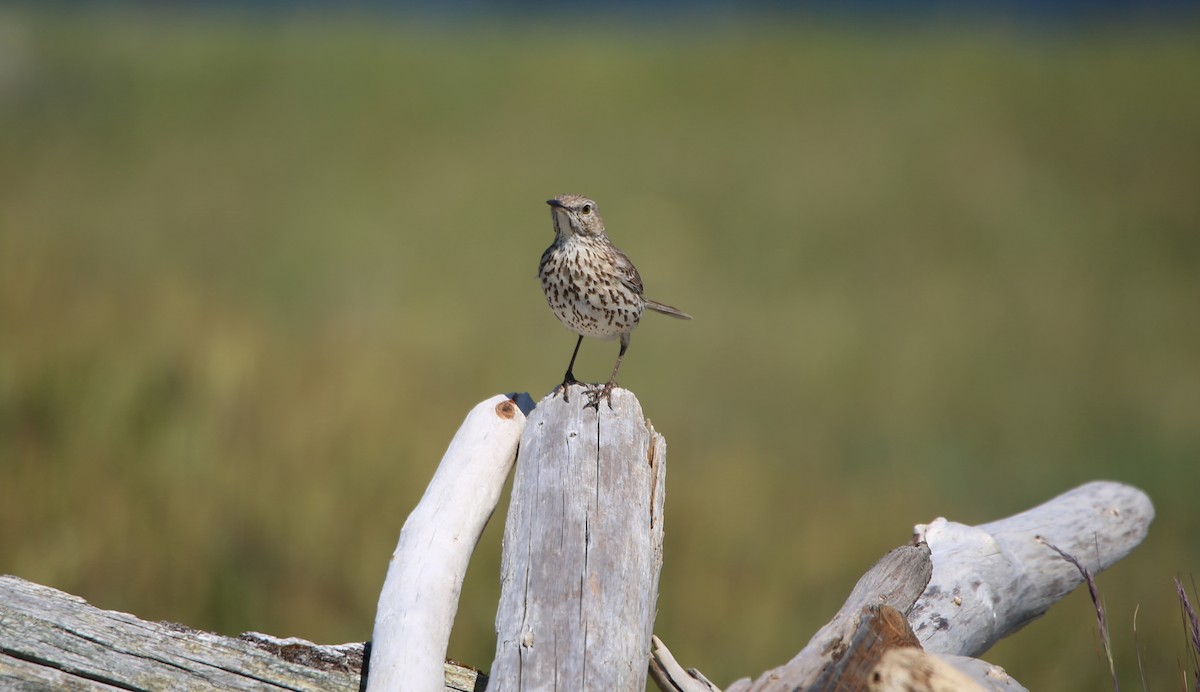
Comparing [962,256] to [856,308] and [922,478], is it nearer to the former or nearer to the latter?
[856,308]

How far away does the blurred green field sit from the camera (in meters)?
6.45

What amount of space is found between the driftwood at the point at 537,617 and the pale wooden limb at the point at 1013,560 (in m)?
0.03

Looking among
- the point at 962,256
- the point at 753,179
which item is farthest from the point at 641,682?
the point at 753,179

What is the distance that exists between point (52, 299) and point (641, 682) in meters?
6.43

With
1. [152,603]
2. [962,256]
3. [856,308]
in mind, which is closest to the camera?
[152,603]

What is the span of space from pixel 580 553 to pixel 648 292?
12.0m

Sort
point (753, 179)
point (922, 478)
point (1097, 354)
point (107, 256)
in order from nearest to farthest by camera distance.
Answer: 1. point (922, 478)
2. point (107, 256)
3. point (1097, 354)
4. point (753, 179)

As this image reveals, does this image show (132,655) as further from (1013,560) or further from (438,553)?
(1013,560)

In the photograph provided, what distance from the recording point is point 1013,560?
412 centimetres

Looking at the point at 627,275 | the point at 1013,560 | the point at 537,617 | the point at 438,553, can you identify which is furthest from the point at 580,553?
the point at 627,275

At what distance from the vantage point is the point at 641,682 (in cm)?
301

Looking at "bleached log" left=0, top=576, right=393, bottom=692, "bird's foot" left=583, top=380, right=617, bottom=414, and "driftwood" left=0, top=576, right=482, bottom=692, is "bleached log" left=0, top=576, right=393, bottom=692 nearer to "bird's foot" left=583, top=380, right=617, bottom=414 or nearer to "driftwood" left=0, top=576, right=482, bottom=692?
"driftwood" left=0, top=576, right=482, bottom=692

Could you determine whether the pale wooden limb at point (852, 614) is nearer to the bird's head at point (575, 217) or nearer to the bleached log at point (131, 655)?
the bleached log at point (131, 655)

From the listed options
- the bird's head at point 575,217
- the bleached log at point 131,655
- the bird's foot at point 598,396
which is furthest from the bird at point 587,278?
the bleached log at point 131,655
